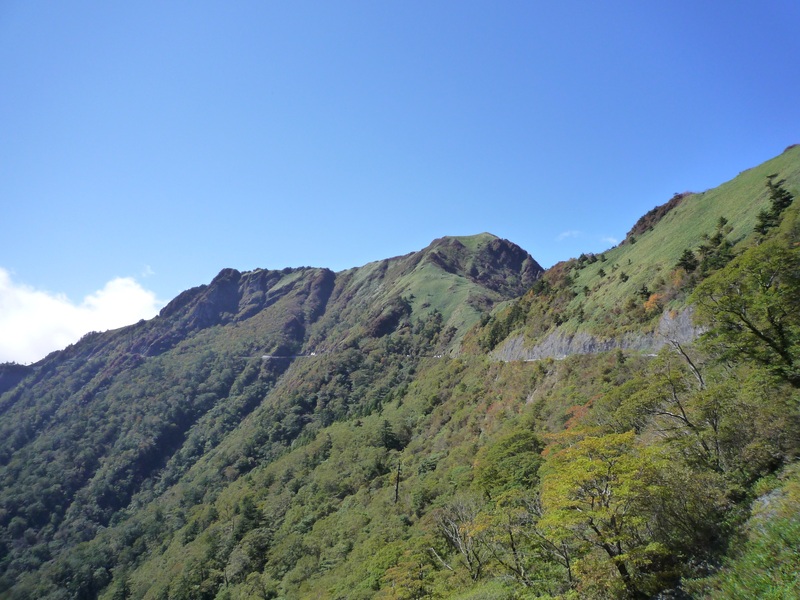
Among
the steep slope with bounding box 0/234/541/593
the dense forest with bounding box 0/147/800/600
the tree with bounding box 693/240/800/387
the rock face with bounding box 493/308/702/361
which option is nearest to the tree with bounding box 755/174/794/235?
the dense forest with bounding box 0/147/800/600

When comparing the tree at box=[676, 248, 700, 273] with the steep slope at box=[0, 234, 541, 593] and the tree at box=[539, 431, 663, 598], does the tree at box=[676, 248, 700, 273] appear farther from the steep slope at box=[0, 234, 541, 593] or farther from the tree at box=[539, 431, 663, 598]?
the steep slope at box=[0, 234, 541, 593]

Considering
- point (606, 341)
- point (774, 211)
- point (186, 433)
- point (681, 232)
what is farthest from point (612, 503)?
point (186, 433)

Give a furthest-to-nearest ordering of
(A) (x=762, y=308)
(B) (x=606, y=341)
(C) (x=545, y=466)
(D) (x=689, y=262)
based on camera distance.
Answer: (B) (x=606, y=341) → (D) (x=689, y=262) → (C) (x=545, y=466) → (A) (x=762, y=308)

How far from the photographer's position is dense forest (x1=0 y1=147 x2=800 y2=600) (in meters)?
15.1

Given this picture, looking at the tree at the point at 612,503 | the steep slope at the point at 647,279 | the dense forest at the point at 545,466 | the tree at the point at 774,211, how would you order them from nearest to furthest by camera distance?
the tree at the point at 612,503 < the dense forest at the point at 545,466 < the tree at the point at 774,211 < the steep slope at the point at 647,279

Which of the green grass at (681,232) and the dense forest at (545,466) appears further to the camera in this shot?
the green grass at (681,232)

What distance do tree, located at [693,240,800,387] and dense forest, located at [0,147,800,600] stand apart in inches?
5.1

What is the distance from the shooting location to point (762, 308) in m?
19.7

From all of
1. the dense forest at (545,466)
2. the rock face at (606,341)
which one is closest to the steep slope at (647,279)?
the rock face at (606,341)

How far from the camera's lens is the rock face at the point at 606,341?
35781 mm

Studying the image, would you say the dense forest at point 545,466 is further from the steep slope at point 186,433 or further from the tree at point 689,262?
the steep slope at point 186,433

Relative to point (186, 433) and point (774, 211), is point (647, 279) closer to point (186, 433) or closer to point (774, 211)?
point (774, 211)

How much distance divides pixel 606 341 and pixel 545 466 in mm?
21834

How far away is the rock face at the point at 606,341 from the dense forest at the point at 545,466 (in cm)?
28
